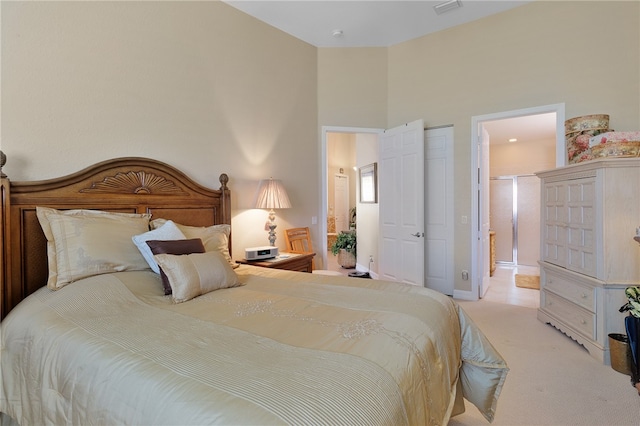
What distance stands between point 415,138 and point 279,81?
5.81 ft

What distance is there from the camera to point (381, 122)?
15.0ft

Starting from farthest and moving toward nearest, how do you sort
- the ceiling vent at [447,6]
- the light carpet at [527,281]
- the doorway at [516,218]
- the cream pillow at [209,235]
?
the doorway at [516,218], the light carpet at [527,281], the ceiling vent at [447,6], the cream pillow at [209,235]

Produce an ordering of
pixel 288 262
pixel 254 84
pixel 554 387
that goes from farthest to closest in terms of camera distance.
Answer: pixel 254 84 → pixel 288 262 → pixel 554 387

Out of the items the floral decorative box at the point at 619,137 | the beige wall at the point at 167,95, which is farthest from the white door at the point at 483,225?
the beige wall at the point at 167,95

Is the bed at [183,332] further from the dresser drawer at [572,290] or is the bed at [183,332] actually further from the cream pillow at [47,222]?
the dresser drawer at [572,290]

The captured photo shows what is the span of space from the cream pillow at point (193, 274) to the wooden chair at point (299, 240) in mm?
1815

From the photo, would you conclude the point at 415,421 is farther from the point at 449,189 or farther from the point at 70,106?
the point at 449,189

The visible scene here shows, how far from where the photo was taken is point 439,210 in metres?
4.38

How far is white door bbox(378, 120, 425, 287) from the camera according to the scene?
13.3 feet

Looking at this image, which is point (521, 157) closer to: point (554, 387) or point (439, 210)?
point (439, 210)

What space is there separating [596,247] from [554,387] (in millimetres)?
1169

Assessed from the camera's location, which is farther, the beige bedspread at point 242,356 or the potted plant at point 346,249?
the potted plant at point 346,249

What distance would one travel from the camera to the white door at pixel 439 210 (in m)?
4.29

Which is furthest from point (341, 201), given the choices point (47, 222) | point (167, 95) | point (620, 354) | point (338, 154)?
point (47, 222)
